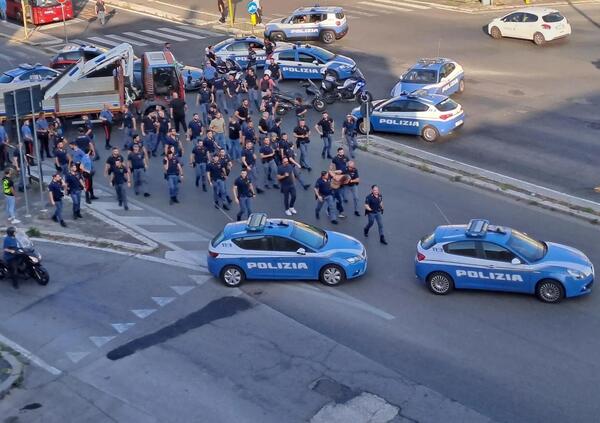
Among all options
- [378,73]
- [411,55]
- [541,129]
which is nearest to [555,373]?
[541,129]

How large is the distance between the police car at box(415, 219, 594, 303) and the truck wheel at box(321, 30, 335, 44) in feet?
74.4

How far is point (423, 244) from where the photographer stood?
2158 cm

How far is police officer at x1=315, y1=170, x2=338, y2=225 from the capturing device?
24.8 m

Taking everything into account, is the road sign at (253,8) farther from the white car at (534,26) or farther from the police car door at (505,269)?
the police car door at (505,269)

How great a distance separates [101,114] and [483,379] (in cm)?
1718

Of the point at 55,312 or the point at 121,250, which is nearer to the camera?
the point at 55,312

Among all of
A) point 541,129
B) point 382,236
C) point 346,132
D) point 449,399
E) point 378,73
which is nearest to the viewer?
point 449,399

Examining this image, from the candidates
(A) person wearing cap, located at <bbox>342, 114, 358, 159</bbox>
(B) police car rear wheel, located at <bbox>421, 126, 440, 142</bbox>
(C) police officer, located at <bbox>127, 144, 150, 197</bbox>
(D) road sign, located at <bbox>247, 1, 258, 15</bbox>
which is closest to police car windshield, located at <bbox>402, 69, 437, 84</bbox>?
(B) police car rear wheel, located at <bbox>421, 126, 440, 142</bbox>

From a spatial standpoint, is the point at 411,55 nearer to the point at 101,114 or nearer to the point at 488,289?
the point at 101,114

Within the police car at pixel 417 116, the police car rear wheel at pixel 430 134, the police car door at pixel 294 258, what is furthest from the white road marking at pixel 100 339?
the police car rear wheel at pixel 430 134

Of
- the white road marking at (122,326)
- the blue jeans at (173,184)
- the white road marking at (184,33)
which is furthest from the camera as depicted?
the white road marking at (184,33)

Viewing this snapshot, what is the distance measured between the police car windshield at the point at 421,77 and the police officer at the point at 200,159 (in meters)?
10.1

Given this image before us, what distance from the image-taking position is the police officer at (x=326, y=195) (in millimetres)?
24812

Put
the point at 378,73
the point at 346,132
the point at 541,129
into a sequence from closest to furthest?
1. the point at 346,132
2. the point at 541,129
3. the point at 378,73
